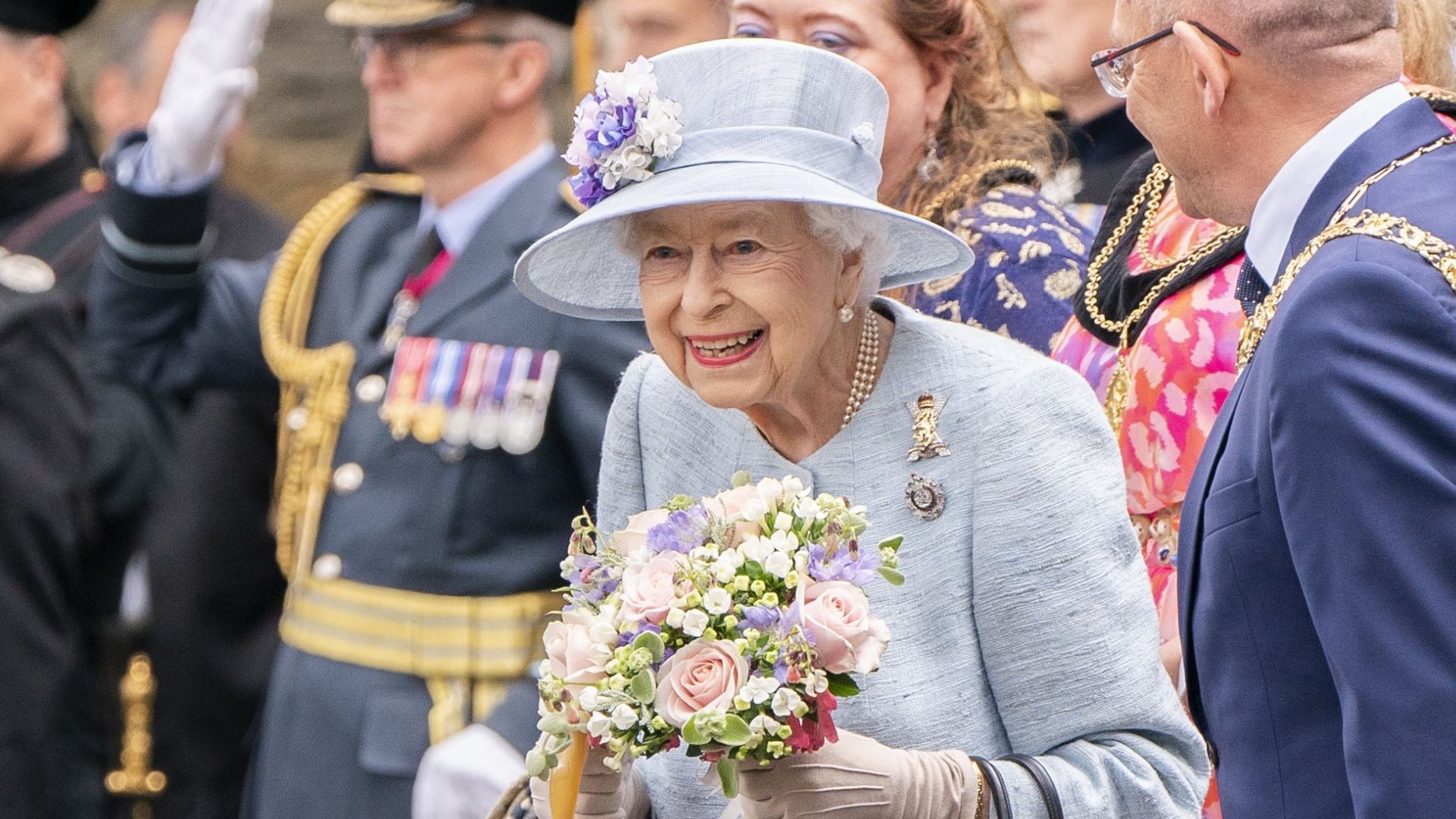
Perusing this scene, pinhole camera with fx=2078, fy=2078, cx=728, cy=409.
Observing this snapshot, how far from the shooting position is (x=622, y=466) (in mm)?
3020

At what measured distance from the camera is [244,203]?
248 inches

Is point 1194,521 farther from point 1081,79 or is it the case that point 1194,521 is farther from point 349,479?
point 349,479

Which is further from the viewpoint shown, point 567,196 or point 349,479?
point 567,196

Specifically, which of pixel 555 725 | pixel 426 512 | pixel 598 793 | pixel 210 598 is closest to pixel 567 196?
pixel 426 512

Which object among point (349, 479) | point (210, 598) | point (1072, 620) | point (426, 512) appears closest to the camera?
point (1072, 620)

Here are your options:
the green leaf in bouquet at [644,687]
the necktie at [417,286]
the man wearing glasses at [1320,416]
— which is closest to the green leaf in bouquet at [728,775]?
the green leaf in bouquet at [644,687]

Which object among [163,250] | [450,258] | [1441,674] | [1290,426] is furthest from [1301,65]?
[163,250]

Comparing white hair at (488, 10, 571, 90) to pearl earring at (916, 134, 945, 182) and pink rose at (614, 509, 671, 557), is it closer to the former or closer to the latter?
pearl earring at (916, 134, 945, 182)

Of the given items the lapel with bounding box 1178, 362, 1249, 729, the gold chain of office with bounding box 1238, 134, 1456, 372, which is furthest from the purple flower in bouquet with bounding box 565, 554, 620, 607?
the gold chain of office with bounding box 1238, 134, 1456, 372

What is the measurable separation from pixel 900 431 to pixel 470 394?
158 centimetres

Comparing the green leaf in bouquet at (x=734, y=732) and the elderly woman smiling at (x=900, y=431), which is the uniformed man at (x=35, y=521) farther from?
the green leaf in bouquet at (x=734, y=732)

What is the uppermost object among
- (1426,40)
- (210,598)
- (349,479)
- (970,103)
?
(1426,40)

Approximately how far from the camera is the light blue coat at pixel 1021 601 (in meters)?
2.64

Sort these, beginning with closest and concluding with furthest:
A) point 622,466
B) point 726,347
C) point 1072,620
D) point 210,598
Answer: point 1072,620 → point 726,347 → point 622,466 → point 210,598
